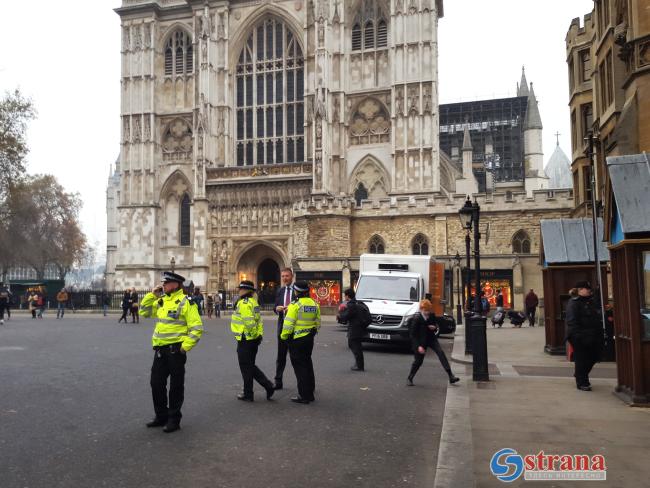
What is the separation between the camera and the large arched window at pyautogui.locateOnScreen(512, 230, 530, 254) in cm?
3119

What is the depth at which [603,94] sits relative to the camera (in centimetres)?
1602

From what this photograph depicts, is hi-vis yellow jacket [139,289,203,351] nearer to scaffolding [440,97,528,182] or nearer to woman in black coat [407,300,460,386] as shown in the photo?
woman in black coat [407,300,460,386]

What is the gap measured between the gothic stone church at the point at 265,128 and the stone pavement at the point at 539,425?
24.1 meters

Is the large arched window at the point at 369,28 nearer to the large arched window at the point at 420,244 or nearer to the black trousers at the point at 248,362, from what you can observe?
the large arched window at the point at 420,244

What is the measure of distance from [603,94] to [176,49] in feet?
117

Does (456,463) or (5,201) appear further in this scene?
(5,201)

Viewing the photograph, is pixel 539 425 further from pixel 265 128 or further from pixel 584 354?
pixel 265 128

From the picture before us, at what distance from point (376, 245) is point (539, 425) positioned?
1061 inches

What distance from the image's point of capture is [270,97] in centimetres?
4309

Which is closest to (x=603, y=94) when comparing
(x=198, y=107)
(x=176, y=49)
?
(x=198, y=107)

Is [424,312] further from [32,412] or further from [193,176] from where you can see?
[193,176]

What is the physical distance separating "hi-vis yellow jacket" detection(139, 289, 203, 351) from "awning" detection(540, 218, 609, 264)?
924cm

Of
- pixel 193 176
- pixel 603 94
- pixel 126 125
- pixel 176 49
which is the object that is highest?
pixel 176 49

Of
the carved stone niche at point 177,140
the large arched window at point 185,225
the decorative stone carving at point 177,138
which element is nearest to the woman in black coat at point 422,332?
the large arched window at point 185,225
